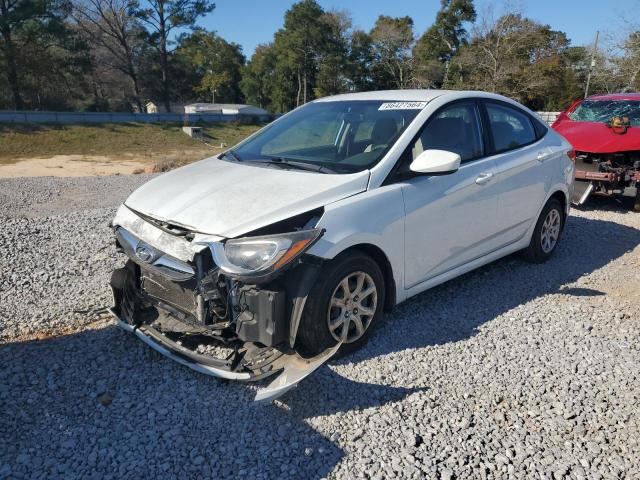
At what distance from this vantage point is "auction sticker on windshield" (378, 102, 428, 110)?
4.04 m

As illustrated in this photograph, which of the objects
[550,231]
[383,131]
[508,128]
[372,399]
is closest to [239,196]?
[383,131]

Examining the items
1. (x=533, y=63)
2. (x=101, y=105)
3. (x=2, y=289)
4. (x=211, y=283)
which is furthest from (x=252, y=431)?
(x=101, y=105)

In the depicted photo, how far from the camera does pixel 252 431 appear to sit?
2.80 meters

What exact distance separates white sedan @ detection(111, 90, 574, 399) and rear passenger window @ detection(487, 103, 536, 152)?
1.1 inches

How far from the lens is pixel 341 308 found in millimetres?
3338

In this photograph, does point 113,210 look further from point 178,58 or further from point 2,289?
point 178,58

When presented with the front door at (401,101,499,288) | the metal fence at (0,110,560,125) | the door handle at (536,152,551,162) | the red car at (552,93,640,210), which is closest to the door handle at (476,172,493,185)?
the front door at (401,101,499,288)

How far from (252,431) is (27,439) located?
1182 mm

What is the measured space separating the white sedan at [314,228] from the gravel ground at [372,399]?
9.4 inches

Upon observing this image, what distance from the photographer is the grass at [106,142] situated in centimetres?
2373

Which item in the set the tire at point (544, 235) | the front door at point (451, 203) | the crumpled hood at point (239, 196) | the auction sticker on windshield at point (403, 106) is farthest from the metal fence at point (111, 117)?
the crumpled hood at point (239, 196)

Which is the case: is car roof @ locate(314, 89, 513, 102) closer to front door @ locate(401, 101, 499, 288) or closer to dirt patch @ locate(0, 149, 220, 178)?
front door @ locate(401, 101, 499, 288)

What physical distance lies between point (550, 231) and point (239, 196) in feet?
12.1

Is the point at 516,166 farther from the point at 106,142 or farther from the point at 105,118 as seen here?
the point at 105,118
